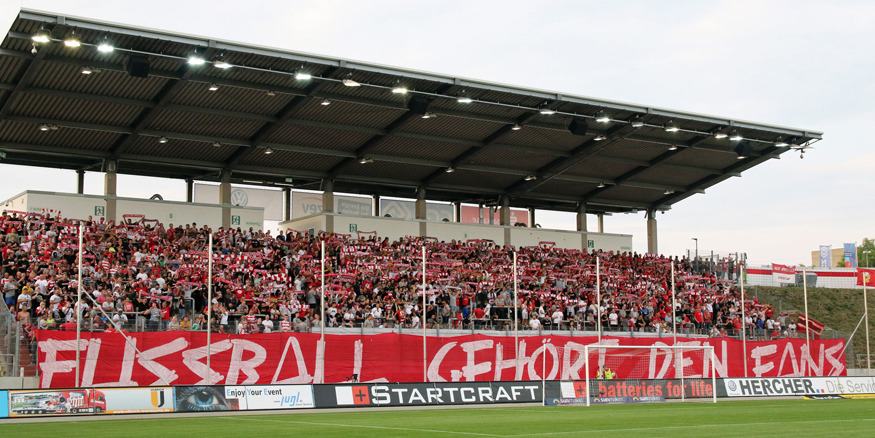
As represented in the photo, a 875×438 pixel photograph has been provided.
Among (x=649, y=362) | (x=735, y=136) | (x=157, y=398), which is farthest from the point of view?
(x=735, y=136)

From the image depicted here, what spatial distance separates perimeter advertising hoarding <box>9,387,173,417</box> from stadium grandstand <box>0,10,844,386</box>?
2.94 m

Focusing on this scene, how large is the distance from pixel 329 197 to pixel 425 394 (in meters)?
20.8

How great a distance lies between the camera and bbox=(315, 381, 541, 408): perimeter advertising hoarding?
26.6m

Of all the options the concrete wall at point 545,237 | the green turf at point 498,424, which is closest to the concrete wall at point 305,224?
the concrete wall at point 545,237

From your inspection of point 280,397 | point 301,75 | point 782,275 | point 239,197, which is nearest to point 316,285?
point 301,75

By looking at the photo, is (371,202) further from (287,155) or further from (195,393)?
(195,393)

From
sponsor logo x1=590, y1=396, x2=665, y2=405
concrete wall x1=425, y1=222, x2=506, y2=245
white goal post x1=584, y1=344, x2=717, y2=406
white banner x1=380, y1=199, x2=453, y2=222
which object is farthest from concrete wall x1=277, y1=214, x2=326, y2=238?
sponsor logo x1=590, y1=396, x2=665, y2=405

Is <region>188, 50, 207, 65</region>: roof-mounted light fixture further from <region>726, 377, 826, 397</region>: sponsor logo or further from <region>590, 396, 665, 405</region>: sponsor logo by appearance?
<region>726, 377, 826, 397</region>: sponsor logo

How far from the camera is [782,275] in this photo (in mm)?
66250

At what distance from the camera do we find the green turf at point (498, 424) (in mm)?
17203

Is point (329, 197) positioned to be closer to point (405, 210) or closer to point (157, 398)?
point (405, 210)

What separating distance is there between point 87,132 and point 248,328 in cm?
1378

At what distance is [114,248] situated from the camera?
34.3 metres

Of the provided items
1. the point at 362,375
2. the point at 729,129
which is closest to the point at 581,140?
the point at 729,129
